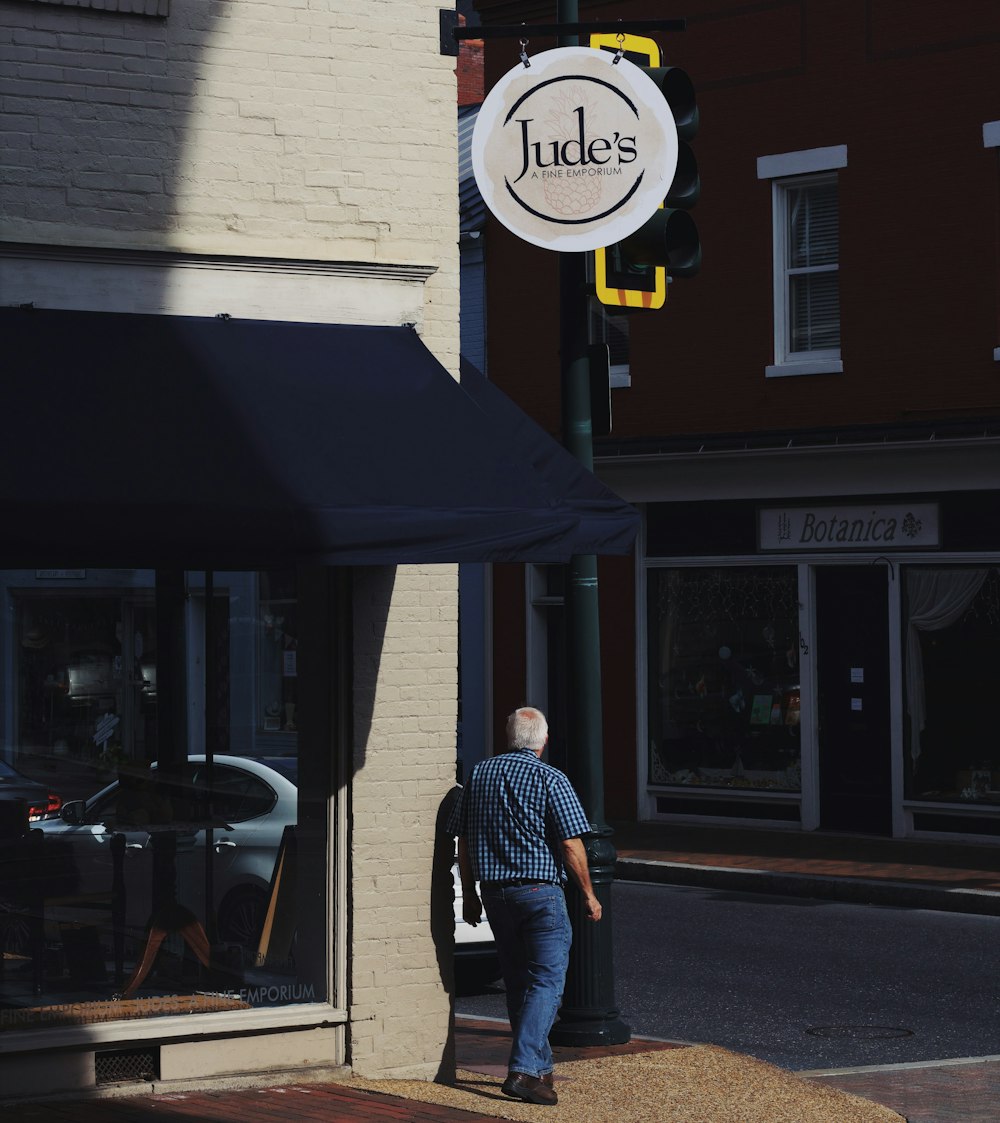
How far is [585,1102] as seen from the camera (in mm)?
7738

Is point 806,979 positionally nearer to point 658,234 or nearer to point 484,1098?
point 484,1098

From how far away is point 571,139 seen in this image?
8625 millimetres

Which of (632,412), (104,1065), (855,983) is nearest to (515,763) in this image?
(104,1065)

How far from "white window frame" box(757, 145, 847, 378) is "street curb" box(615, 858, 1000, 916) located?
18.3ft

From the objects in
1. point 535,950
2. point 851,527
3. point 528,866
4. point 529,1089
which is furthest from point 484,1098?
point 851,527

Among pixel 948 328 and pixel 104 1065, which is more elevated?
pixel 948 328

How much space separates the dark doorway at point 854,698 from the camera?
18422mm

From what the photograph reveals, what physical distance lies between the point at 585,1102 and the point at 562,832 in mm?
1152

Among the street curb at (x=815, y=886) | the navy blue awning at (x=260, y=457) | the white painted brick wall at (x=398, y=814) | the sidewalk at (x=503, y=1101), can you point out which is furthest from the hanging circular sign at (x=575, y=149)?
the street curb at (x=815, y=886)

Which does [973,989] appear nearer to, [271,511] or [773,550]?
[271,511]

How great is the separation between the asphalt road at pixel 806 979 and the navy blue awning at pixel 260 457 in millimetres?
3617

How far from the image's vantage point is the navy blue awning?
691 cm

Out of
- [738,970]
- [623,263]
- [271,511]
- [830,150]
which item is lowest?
[738,970]

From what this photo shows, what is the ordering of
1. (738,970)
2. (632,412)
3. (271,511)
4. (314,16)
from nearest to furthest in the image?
(271,511) → (314,16) → (738,970) → (632,412)
